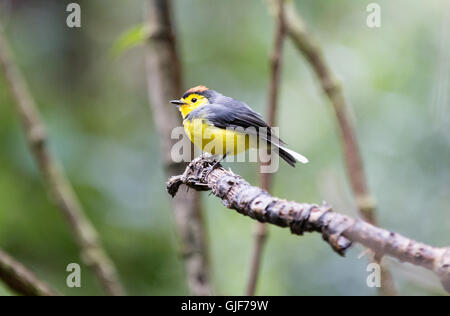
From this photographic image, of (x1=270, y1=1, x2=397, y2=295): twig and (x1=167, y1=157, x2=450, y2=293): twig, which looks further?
(x1=270, y1=1, x2=397, y2=295): twig

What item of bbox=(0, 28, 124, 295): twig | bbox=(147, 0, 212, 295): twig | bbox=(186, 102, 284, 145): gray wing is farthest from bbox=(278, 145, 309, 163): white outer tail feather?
bbox=(0, 28, 124, 295): twig

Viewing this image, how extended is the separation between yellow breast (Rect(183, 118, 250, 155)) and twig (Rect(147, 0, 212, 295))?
0.38 metres

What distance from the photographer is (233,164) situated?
2793 millimetres

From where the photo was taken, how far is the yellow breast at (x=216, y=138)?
6.10ft

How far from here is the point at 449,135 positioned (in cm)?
337

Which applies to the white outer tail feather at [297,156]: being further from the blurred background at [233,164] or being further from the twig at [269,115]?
the blurred background at [233,164]

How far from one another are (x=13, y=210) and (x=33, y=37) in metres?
1.55

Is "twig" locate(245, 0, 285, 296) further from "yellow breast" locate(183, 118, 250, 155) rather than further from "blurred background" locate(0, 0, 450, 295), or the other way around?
"blurred background" locate(0, 0, 450, 295)

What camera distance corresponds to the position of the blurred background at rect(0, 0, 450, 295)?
3.17 metres

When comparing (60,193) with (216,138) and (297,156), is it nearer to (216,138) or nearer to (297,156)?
(216,138)

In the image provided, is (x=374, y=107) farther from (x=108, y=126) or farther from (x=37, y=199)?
(x=37, y=199)

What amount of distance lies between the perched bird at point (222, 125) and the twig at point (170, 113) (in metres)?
0.32

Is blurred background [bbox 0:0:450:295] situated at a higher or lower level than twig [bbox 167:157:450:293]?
higher
